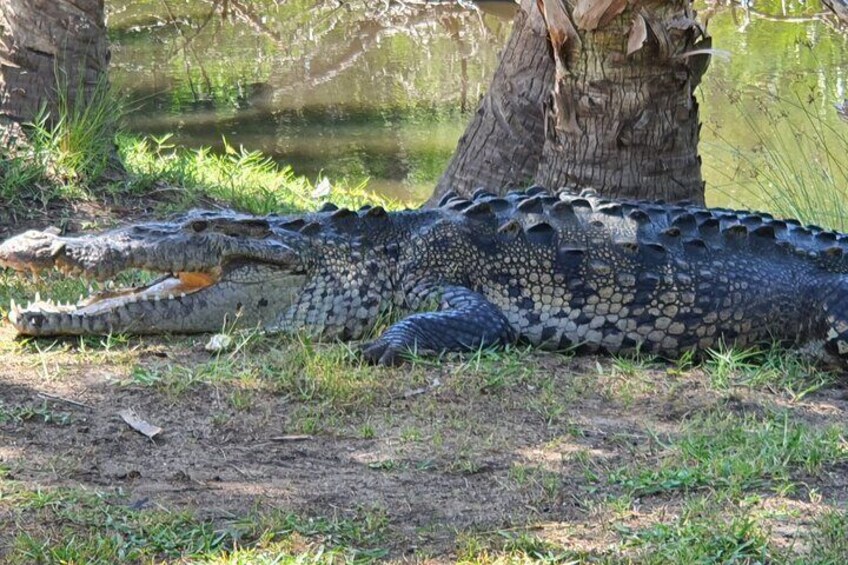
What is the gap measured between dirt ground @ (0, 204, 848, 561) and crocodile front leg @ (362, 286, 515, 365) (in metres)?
0.11

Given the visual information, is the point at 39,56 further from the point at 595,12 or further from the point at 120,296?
the point at 595,12

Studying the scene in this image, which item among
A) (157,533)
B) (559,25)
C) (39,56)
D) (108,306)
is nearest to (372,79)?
(39,56)

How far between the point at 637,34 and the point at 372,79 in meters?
9.12

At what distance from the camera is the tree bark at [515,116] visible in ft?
25.9

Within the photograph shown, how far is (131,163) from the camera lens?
27.8 ft

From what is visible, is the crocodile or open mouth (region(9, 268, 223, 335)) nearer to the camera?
open mouth (region(9, 268, 223, 335))

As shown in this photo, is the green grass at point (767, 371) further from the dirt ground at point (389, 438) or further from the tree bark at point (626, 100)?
the tree bark at point (626, 100)

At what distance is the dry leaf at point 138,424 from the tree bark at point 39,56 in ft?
11.5

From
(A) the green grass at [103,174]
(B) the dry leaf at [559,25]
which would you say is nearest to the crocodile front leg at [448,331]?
(B) the dry leaf at [559,25]

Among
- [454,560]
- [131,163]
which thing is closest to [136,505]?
[454,560]

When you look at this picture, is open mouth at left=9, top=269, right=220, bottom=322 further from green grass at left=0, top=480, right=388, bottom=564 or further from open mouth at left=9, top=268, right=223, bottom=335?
green grass at left=0, top=480, right=388, bottom=564

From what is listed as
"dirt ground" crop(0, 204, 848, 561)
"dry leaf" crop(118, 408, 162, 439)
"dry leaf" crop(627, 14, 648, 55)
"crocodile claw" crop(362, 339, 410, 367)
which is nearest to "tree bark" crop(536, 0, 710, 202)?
"dry leaf" crop(627, 14, 648, 55)

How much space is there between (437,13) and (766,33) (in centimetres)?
482

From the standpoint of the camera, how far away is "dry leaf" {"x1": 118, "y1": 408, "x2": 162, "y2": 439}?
429cm
